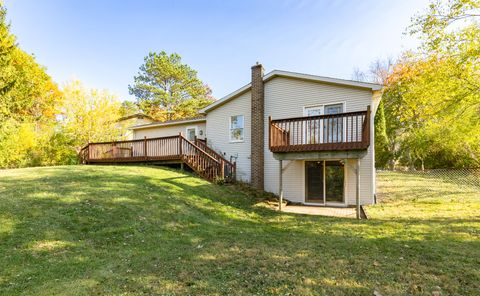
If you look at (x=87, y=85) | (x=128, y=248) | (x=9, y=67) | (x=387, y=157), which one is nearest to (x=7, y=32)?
(x=9, y=67)

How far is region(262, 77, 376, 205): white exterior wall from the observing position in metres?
10.1

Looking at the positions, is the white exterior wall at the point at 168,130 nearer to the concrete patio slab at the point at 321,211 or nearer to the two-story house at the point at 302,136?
the two-story house at the point at 302,136

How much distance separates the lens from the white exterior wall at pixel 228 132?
42.0ft

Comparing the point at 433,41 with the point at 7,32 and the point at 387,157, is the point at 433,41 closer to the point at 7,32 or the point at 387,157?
the point at 387,157

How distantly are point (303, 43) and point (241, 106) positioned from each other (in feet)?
22.3

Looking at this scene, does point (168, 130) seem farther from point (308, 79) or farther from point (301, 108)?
point (308, 79)

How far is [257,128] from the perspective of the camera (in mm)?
12070

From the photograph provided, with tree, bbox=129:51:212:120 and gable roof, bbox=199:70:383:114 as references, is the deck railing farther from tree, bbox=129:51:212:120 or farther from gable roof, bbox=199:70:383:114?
tree, bbox=129:51:212:120

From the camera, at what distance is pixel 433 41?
10.2 m

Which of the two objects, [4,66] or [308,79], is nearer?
[308,79]

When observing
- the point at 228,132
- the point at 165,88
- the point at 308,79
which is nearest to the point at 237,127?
the point at 228,132

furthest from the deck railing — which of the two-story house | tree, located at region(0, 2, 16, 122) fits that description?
tree, located at region(0, 2, 16, 122)

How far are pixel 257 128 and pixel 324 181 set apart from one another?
12.5 ft

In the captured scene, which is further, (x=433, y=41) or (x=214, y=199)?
(x=433, y=41)
